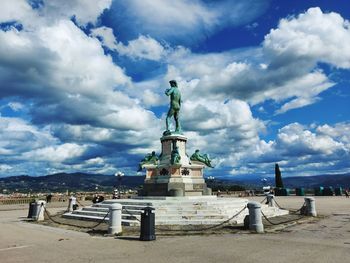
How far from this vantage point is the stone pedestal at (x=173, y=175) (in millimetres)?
21297

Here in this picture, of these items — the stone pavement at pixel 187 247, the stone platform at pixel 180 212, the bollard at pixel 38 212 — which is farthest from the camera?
the bollard at pixel 38 212

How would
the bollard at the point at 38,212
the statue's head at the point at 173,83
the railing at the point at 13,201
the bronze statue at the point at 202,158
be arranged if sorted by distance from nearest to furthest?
the bollard at the point at 38,212 < the bronze statue at the point at 202,158 < the statue's head at the point at 173,83 < the railing at the point at 13,201

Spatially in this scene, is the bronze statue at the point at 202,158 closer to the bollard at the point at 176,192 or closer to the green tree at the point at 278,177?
the bollard at the point at 176,192

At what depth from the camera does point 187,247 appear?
35.8 ft

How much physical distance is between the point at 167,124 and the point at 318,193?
34.7m

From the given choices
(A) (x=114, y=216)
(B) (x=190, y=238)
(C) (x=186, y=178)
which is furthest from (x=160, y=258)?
(C) (x=186, y=178)

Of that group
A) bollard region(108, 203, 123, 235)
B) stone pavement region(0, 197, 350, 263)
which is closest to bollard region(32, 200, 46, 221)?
stone pavement region(0, 197, 350, 263)

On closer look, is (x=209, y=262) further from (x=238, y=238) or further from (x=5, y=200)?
(x=5, y=200)

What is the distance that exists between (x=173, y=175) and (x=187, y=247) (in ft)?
35.5

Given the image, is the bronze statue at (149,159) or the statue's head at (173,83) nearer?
the bronze statue at (149,159)

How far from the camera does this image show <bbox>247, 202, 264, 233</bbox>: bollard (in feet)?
45.5

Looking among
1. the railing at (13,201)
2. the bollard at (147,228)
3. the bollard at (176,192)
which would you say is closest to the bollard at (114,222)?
the bollard at (147,228)

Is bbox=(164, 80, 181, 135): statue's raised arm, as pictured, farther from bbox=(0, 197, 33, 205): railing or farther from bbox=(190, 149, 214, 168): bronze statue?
bbox=(0, 197, 33, 205): railing

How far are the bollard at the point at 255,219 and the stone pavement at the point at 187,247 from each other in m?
0.54
